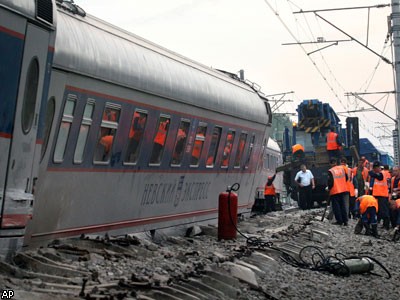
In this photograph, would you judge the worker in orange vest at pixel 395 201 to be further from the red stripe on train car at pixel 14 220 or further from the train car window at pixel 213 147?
the red stripe on train car at pixel 14 220

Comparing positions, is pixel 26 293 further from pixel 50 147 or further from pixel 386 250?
pixel 386 250

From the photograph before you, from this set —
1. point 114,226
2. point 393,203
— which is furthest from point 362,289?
point 393,203

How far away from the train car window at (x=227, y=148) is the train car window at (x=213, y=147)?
0.52 meters

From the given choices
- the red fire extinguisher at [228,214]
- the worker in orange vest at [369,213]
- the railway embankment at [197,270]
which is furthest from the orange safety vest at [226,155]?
the worker in orange vest at [369,213]

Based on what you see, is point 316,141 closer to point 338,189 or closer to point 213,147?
point 338,189

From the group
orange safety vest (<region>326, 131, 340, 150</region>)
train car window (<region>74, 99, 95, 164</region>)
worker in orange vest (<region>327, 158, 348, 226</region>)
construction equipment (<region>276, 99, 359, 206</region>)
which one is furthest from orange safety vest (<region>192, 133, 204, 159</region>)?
construction equipment (<region>276, 99, 359, 206</region>)

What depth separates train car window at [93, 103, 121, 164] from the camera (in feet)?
31.1

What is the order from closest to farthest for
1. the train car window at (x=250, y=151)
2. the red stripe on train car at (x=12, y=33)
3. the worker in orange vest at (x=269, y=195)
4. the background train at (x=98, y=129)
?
the red stripe on train car at (x=12, y=33), the background train at (x=98, y=129), the train car window at (x=250, y=151), the worker in orange vest at (x=269, y=195)

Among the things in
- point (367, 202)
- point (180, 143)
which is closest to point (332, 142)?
point (367, 202)

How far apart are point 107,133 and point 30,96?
3.06m

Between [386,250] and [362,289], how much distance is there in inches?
171

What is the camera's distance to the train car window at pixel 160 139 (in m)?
11.2

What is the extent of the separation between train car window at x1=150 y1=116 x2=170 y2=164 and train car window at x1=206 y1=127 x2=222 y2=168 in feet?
7.54

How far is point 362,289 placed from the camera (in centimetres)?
859
